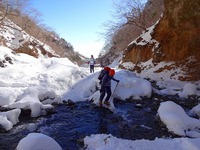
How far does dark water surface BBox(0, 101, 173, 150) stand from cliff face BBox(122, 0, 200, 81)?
20.6ft

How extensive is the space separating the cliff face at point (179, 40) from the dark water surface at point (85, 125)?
628 centimetres

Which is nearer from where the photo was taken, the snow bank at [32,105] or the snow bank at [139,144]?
the snow bank at [139,144]

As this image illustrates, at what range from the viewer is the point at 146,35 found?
66.2 feet

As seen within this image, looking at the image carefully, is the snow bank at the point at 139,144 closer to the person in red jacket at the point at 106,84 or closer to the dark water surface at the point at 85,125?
the dark water surface at the point at 85,125

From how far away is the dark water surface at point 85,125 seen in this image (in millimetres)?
7062

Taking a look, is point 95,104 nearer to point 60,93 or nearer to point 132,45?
point 60,93

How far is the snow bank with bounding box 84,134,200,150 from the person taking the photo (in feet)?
19.2

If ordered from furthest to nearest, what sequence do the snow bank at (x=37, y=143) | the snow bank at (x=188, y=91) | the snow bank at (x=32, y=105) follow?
the snow bank at (x=188, y=91) < the snow bank at (x=32, y=105) < the snow bank at (x=37, y=143)

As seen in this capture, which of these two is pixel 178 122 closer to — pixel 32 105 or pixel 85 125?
pixel 85 125

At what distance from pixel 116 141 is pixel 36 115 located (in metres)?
3.95

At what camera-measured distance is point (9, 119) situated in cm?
823

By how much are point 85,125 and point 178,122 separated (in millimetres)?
3055

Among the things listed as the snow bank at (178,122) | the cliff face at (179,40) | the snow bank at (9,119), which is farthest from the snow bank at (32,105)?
the cliff face at (179,40)

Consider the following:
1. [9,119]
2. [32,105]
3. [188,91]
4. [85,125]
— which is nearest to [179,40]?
[188,91]
